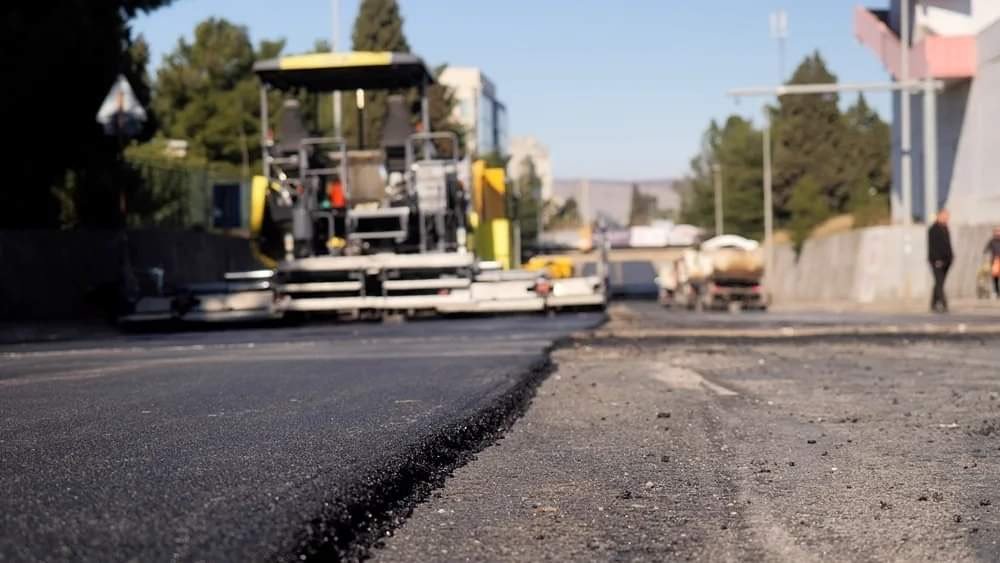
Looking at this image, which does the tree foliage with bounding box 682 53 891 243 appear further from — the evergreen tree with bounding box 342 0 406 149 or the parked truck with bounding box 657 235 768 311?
the parked truck with bounding box 657 235 768 311

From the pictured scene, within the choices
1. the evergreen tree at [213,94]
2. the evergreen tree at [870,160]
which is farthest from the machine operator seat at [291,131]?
the evergreen tree at [870,160]

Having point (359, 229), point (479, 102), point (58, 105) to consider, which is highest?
point (479, 102)

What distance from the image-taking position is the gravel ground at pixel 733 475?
420 centimetres

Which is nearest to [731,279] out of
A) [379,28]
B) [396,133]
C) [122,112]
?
[396,133]

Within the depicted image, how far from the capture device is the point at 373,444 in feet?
18.6

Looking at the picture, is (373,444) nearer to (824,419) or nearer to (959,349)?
(824,419)

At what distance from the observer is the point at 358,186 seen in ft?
61.6

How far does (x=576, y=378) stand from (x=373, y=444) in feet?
14.2

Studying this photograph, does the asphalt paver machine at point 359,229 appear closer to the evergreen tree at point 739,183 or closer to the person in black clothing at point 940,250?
the person in black clothing at point 940,250

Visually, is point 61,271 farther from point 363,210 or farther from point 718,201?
point 718,201

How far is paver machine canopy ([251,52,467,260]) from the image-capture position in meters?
18.2

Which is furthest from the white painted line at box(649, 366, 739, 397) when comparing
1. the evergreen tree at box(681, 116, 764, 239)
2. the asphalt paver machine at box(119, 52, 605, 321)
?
the evergreen tree at box(681, 116, 764, 239)

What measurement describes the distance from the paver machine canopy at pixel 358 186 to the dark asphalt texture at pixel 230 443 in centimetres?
627

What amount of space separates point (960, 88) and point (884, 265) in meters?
5.63
